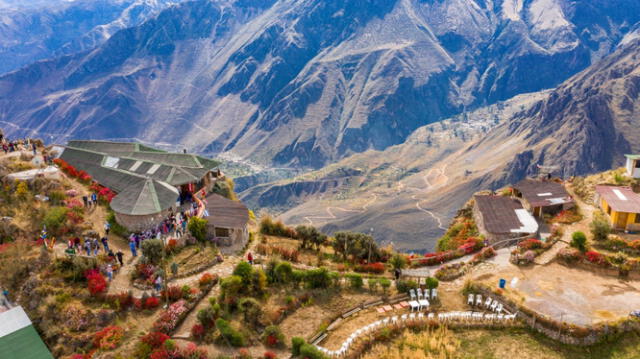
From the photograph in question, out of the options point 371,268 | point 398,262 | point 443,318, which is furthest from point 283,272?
point 443,318

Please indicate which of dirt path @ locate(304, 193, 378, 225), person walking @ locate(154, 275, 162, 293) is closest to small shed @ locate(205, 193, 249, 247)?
person walking @ locate(154, 275, 162, 293)

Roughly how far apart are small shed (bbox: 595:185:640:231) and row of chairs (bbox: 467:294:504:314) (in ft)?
61.4

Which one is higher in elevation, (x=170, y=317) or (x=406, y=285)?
(x=406, y=285)

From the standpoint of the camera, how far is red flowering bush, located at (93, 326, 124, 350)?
969 inches

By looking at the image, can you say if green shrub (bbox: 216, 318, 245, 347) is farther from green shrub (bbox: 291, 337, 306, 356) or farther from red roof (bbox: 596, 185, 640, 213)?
red roof (bbox: 596, 185, 640, 213)

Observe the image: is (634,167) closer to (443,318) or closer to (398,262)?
(398,262)

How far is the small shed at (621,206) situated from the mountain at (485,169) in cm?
7374

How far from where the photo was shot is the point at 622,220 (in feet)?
127

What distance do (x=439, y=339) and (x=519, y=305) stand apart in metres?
6.12

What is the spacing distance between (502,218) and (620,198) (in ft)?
35.6

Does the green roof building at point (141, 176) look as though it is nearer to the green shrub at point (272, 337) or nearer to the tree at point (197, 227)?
the tree at point (197, 227)

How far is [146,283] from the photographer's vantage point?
30.0 metres

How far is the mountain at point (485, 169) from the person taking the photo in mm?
136250

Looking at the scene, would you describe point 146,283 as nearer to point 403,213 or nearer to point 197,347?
point 197,347
